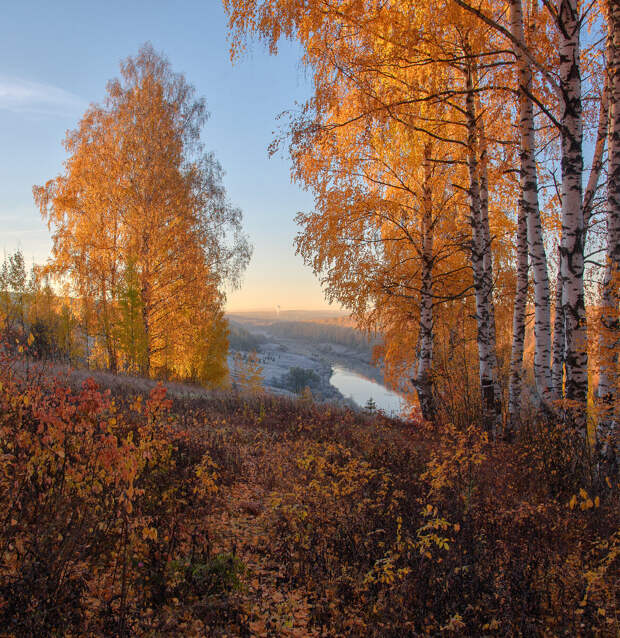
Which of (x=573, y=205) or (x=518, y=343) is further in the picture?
(x=518, y=343)

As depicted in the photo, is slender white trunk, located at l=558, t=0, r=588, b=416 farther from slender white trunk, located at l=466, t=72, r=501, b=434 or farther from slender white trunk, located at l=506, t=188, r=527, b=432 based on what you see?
slender white trunk, located at l=506, t=188, r=527, b=432

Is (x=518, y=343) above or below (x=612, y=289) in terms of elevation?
below

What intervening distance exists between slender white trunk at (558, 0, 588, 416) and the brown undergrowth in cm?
98

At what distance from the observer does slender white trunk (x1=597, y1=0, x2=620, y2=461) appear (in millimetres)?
4117

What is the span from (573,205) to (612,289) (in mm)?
987

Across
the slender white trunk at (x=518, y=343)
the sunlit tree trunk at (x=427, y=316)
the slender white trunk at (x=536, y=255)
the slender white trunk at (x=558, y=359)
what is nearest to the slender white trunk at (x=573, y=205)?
the slender white trunk at (x=536, y=255)

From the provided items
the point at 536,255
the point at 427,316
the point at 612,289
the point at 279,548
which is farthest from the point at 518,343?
the point at 279,548

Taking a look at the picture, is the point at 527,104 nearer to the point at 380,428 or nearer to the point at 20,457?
the point at 380,428

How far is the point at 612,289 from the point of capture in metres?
4.30

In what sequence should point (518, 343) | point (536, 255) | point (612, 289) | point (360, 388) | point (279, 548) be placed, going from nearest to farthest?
point (279, 548)
point (612, 289)
point (536, 255)
point (518, 343)
point (360, 388)

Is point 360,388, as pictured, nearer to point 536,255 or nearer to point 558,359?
point 558,359

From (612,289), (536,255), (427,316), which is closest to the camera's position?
(612,289)

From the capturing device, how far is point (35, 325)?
18.3 m

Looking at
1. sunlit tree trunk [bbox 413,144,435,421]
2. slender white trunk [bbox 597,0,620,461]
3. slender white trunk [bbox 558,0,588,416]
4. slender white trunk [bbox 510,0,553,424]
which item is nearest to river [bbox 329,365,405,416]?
sunlit tree trunk [bbox 413,144,435,421]
